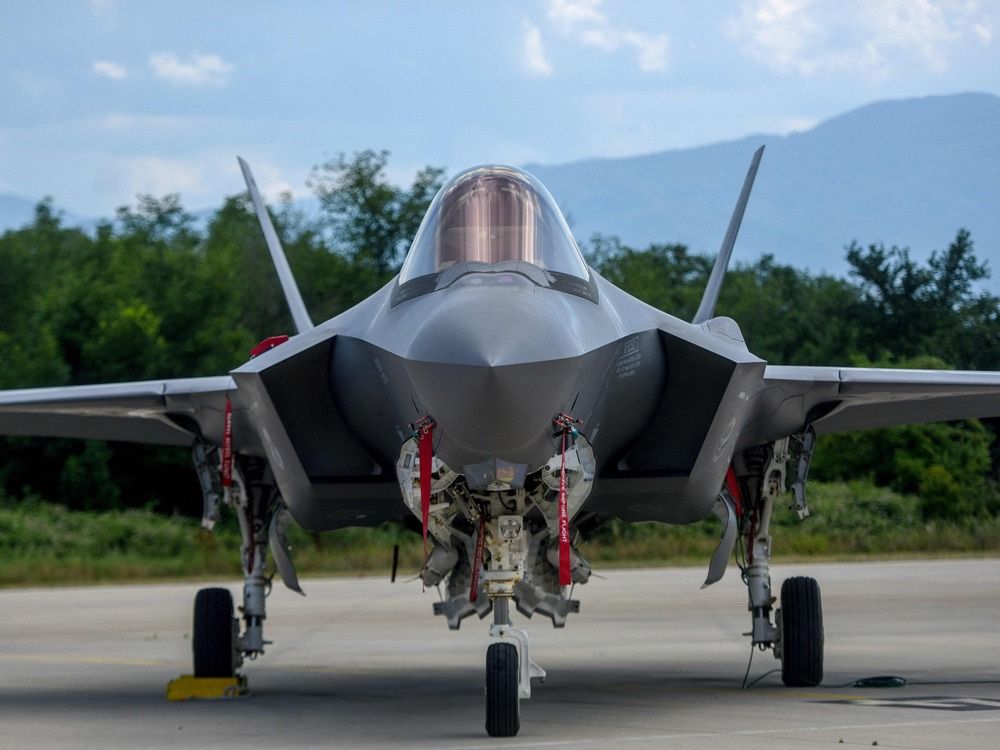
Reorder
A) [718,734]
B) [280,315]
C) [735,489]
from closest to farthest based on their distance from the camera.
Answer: [718,734]
[735,489]
[280,315]

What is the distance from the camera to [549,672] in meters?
11.2

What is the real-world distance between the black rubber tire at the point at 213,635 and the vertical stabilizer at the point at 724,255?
3.49m

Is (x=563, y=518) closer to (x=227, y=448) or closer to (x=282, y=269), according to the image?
(x=227, y=448)

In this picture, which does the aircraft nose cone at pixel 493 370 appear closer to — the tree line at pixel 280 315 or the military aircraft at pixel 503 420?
the military aircraft at pixel 503 420

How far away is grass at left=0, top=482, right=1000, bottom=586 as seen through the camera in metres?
26.1

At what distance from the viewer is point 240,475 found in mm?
9602

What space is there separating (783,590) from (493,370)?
15.1ft

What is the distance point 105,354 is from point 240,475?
2823 cm

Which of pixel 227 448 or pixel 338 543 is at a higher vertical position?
pixel 227 448

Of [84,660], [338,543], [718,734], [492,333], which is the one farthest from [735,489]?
[338,543]

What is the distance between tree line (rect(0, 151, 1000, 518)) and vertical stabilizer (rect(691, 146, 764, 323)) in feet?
74.6

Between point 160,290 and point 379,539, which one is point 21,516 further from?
point 160,290

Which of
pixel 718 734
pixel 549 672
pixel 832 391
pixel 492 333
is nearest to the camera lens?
pixel 492 333

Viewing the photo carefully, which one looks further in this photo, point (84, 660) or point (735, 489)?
point (84, 660)
